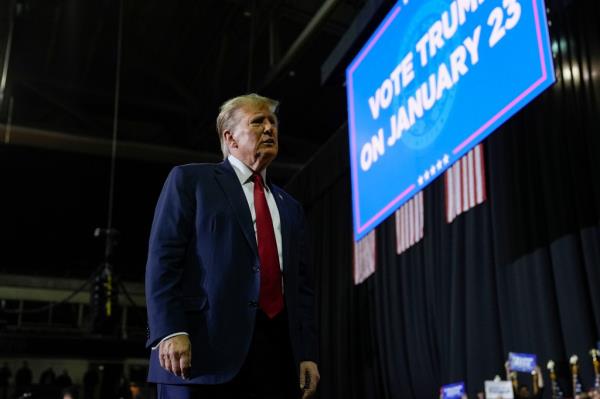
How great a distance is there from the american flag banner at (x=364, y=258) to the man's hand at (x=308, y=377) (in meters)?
2.60

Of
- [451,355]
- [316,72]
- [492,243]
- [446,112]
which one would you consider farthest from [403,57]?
[316,72]

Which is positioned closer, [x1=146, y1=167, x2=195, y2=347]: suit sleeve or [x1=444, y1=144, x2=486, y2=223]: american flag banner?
[x1=146, y1=167, x2=195, y2=347]: suit sleeve

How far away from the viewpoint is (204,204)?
1439mm

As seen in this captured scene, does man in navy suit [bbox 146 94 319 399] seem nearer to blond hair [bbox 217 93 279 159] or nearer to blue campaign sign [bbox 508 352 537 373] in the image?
blond hair [bbox 217 93 279 159]

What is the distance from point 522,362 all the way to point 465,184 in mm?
1480

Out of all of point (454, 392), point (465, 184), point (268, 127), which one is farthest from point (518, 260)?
point (268, 127)

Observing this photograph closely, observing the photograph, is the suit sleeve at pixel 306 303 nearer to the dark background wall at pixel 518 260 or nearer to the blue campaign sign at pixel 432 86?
the blue campaign sign at pixel 432 86

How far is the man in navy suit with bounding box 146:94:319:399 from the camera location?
4.21 ft

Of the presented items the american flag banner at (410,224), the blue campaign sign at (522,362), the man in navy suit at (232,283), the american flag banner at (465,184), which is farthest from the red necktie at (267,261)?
the american flag banner at (410,224)

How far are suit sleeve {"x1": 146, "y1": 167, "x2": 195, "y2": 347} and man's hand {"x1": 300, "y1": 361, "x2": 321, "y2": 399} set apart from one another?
31cm

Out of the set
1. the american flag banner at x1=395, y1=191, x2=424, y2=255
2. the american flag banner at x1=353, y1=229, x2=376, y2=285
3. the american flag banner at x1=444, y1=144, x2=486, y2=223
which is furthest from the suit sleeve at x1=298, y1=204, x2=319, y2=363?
the american flag banner at x1=353, y1=229, x2=376, y2=285

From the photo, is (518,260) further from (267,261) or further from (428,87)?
(267,261)

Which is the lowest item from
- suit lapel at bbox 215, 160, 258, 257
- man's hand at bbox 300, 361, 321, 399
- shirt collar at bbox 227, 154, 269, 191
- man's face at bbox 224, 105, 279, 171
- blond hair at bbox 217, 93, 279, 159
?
man's hand at bbox 300, 361, 321, 399

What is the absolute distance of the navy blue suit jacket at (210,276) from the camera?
1292mm
